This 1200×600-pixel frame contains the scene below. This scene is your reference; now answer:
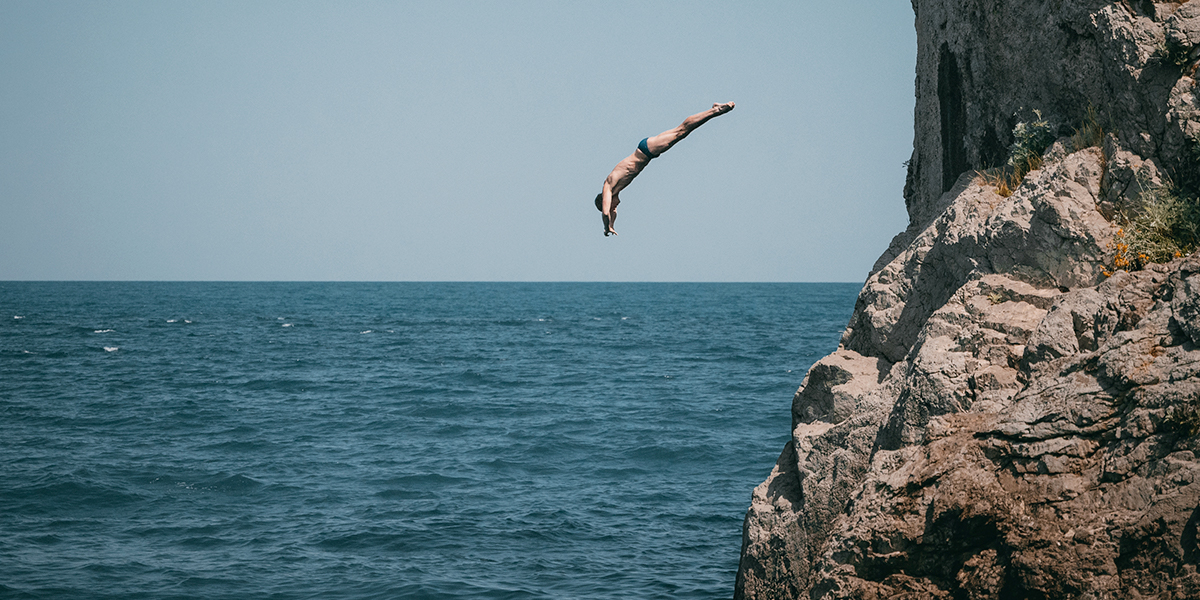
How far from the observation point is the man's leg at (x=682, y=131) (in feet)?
35.9

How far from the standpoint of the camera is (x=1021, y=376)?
26.7ft

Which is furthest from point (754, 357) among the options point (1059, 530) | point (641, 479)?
point (1059, 530)

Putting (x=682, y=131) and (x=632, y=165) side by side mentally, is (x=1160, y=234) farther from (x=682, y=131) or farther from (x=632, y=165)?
(x=632, y=165)

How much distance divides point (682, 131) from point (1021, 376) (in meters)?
5.19

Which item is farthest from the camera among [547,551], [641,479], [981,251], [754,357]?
[754,357]

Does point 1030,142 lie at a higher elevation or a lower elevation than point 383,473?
higher

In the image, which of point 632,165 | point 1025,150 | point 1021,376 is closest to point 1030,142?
point 1025,150

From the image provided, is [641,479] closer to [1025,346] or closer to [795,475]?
[795,475]

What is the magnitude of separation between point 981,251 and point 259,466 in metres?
18.9

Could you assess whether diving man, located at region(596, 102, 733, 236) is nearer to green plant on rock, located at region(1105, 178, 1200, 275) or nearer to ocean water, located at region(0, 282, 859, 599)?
green plant on rock, located at region(1105, 178, 1200, 275)

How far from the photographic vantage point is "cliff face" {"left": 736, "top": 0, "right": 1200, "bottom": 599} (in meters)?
7.09

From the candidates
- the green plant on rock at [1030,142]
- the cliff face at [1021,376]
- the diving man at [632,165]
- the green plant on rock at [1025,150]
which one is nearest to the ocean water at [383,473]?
the cliff face at [1021,376]

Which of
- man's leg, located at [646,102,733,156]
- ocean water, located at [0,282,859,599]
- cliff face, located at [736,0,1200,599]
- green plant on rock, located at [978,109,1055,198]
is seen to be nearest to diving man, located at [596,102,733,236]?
man's leg, located at [646,102,733,156]

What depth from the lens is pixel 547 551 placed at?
53.1ft
